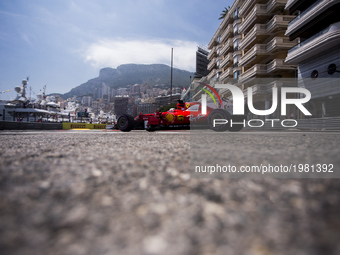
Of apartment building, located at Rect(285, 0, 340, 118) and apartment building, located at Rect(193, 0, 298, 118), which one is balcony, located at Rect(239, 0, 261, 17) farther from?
apartment building, located at Rect(285, 0, 340, 118)

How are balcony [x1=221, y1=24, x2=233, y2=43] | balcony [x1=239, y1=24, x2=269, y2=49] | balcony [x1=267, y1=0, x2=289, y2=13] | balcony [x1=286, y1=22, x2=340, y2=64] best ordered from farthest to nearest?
balcony [x1=221, y1=24, x2=233, y2=43], balcony [x1=239, y1=24, x2=269, y2=49], balcony [x1=267, y1=0, x2=289, y2=13], balcony [x1=286, y1=22, x2=340, y2=64]

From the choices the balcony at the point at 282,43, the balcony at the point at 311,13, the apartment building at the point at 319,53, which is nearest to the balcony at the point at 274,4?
the balcony at the point at 282,43

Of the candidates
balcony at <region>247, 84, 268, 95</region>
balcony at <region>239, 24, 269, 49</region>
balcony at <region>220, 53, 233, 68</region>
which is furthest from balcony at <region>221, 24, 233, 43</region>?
balcony at <region>247, 84, 268, 95</region>

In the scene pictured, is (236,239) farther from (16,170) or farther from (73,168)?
(16,170)

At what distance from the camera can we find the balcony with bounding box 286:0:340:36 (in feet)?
46.6

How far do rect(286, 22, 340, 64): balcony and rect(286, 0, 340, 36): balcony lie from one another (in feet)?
5.07

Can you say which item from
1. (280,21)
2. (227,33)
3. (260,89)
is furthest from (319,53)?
(227,33)

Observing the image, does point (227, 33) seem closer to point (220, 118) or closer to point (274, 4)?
point (274, 4)

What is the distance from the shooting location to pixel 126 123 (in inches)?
352

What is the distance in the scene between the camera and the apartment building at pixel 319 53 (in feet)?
47.1

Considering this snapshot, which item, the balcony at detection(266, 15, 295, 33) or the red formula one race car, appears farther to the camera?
the balcony at detection(266, 15, 295, 33)

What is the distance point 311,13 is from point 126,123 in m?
17.5

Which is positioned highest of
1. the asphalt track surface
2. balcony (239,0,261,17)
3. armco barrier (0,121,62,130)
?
balcony (239,0,261,17)

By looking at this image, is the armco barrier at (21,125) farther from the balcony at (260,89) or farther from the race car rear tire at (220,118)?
the balcony at (260,89)
